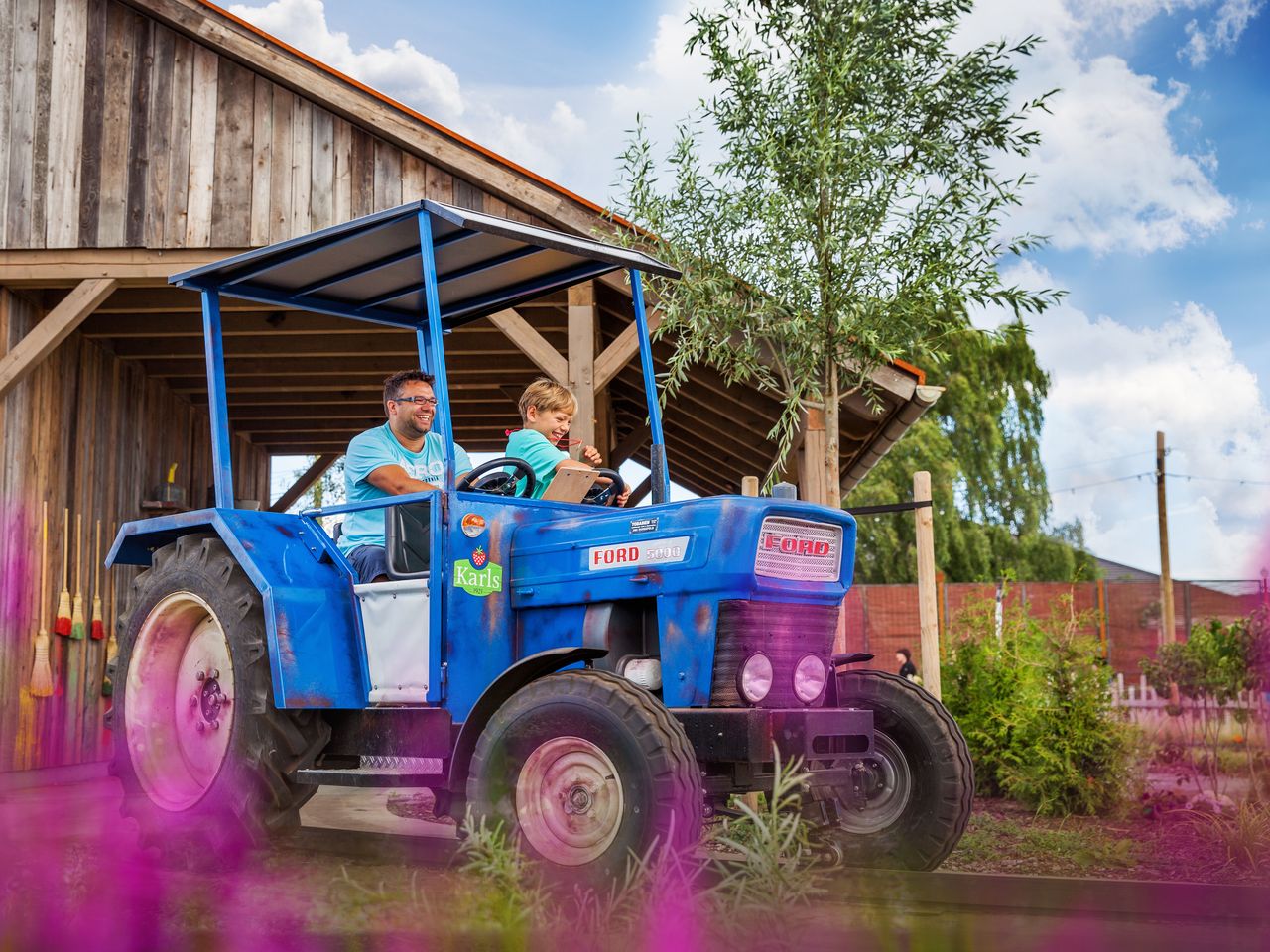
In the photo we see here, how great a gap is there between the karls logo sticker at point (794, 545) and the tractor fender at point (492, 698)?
63 cm

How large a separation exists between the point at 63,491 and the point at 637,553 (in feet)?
27.4

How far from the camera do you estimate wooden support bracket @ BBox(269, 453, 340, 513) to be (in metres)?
15.7

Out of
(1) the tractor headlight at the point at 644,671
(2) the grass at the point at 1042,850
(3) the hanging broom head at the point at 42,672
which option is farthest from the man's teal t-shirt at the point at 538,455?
(3) the hanging broom head at the point at 42,672

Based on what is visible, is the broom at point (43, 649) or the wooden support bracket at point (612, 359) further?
the broom at point (43, 649)

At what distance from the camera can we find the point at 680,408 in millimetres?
12102

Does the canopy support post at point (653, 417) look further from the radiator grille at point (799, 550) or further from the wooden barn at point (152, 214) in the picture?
the wooden barn at point (152, 214)

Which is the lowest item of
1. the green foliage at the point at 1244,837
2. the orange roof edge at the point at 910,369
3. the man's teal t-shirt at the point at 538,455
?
the green foliage at the point at 1244,837

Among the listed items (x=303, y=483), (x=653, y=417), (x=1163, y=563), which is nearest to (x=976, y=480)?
(x=1163, y=563)

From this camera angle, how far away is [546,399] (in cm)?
533

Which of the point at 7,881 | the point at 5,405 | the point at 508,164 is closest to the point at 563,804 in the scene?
the point at 7,881

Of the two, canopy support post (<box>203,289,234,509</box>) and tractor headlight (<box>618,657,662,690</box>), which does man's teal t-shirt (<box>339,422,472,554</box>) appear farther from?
tractor headlight (<box>618,657,662,690</box>)

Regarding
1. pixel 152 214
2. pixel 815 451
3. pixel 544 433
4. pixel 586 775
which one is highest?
pixel 152 214

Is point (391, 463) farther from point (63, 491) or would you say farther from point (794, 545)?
point (63, 491)

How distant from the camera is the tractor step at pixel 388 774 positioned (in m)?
4.64
